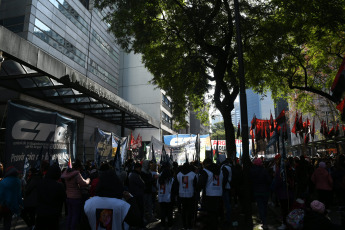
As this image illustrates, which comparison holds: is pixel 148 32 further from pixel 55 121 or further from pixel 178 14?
pixel 55 121

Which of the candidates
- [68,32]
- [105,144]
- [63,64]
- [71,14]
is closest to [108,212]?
[63,64]

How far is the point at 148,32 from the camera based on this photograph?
44.0 ft

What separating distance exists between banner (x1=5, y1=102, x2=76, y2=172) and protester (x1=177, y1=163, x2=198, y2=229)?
3.90 m

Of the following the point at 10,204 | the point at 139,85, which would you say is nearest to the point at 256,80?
the point at 10,204

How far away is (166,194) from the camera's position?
744cm

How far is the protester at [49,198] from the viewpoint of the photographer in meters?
4.66

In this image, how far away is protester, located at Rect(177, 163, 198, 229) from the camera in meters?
7.10

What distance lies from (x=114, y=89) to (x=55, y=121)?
29200mm

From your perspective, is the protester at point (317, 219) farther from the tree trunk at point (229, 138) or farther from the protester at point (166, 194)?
the tree trunk at point (229, 138)

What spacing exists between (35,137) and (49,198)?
3.02 meters

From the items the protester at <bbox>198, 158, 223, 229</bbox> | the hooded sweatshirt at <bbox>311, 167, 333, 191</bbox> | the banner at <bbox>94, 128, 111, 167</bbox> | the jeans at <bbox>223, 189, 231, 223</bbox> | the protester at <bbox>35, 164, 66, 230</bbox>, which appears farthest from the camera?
the banner at <bbox>94, 128, 111, 167</bbox>

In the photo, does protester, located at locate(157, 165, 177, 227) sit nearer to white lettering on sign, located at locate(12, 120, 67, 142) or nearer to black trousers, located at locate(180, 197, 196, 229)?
black trousers, located at locate(180, 197, 196, 229)

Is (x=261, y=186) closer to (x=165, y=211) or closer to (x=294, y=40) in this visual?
(x=165, y=211)

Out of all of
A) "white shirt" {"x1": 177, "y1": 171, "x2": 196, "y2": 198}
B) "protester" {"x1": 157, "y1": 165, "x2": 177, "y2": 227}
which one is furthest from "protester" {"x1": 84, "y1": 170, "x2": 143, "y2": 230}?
"protester" {"x1": 157, "y1": 165, "x2": 177, "y2": 227}
